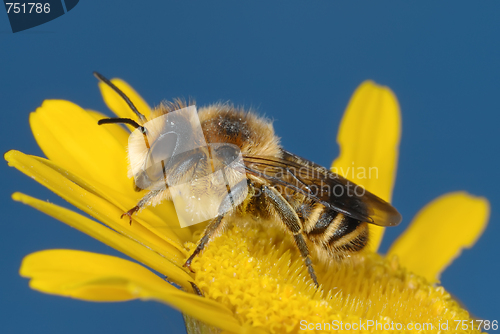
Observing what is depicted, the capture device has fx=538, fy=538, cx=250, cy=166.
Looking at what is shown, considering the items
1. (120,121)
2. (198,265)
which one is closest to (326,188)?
(198,265)

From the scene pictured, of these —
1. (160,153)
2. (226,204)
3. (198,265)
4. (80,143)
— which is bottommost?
(198,265)

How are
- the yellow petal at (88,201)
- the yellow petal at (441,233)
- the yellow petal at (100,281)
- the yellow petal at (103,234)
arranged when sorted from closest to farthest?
the yellow petal at (100,281)
the yellow petal at (103,234)
the yellow petal at (88,201)
the yellow petal at (441,233)

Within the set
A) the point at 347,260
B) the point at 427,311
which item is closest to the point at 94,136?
the point at 347,260

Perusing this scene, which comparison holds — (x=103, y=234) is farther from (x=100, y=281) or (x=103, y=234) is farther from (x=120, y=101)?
(x=120, y=101)

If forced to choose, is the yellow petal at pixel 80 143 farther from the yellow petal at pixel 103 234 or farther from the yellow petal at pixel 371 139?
the yellow petal at pixel 371 139

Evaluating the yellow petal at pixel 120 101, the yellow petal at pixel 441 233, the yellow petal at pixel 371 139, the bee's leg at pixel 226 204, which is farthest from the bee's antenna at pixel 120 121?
the yellow petal at pixel 441 233

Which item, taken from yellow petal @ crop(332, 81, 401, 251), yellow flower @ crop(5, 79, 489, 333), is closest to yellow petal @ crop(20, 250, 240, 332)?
yellow flower @ crop(5, 79, 489, 333)

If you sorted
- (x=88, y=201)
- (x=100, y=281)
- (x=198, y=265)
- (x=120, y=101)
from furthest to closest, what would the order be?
(x=120, y=101) < (x=198, y=265) < (x=88, y=201) < (x=100, y=281)
